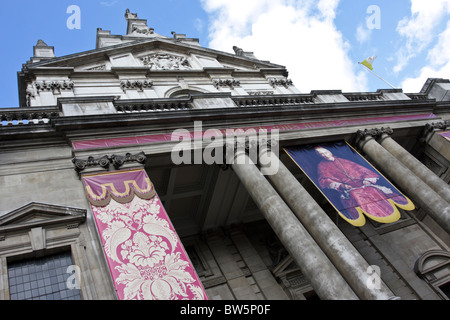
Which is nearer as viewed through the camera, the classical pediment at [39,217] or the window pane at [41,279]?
the window pane at [41,279]

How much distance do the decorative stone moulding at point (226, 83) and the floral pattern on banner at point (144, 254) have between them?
34.5 feet

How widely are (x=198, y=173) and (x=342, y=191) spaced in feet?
15.5

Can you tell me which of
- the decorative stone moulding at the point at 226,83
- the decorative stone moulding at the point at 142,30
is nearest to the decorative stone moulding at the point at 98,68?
the decorative stone moulding at the point at 226,83

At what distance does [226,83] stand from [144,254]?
483 inches

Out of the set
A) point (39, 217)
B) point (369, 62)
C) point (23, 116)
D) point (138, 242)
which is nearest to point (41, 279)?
point (39, 217)

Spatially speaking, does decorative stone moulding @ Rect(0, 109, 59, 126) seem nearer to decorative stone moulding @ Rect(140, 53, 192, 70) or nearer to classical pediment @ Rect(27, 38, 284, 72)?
classical pediment @ Rect(27, 38, 284, 72)

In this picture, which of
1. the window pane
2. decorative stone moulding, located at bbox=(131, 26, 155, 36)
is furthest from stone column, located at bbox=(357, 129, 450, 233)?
decorative stone moulding, located at bbox=(131, 26, 155, 36)

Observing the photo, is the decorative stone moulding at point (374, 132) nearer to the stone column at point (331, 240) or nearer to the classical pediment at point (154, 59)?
the stone column at point (331, 240)

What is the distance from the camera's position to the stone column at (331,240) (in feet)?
26.0

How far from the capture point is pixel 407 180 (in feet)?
39.5

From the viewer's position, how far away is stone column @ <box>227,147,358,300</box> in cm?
772

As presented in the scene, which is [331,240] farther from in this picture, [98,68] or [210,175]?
[98,68]

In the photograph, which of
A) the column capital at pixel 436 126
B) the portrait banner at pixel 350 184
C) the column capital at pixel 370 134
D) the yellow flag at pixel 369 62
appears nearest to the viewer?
the portrait banner at pixel 350 184
